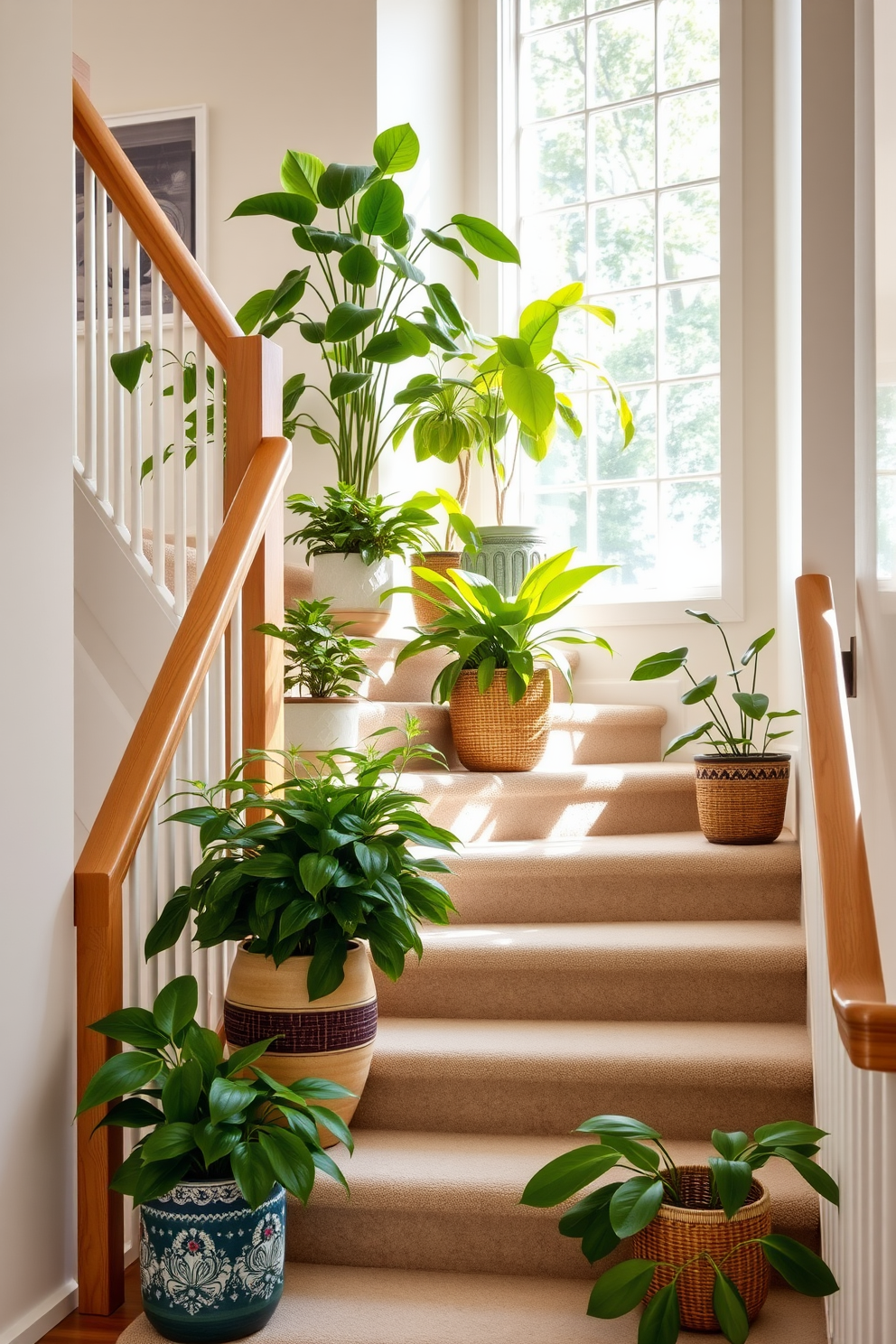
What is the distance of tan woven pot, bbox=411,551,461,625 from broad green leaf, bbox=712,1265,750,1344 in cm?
273

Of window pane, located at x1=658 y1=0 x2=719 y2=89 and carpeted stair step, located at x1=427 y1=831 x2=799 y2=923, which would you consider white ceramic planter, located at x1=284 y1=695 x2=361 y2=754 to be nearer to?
carpeted stair step, located at x1=427 y1=831 x2=799 y2=923

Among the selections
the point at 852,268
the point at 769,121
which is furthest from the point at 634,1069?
the point at 769,121

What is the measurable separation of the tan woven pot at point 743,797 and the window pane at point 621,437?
6.18 feet

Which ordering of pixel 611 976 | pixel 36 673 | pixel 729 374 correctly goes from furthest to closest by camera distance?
pixel 729 374
pixel 611 976
pixel 36 673

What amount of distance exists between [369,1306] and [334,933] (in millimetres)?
639

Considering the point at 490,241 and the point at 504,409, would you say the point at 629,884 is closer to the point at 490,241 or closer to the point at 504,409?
the point at 504,409

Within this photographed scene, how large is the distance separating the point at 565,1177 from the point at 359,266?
9.84ft

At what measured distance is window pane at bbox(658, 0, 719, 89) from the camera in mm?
4797

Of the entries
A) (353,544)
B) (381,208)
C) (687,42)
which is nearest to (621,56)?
(687,42)

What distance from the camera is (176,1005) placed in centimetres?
217

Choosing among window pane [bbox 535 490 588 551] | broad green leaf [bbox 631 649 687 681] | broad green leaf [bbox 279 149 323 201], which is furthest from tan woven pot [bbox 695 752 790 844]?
broad green leaf [bbox 279 149 323 201]

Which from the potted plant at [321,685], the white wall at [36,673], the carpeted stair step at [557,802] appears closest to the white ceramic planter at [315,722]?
the potted plant at [321,685]

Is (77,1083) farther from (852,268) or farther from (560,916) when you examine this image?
(852,268)

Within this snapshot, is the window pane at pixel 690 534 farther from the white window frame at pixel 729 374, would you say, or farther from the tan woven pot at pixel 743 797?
the tan woven pot at pixel 743 797
